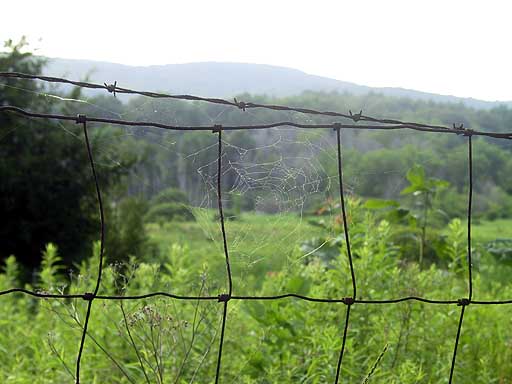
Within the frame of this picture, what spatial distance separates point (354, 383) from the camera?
1869 millimetres

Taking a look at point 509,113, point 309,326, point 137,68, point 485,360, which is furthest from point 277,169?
point 509,113

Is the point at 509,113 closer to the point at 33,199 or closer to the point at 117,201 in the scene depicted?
the point at 33,199

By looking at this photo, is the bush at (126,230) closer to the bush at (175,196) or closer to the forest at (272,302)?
the bush at (175,196)

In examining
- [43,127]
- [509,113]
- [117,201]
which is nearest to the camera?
[509,113]

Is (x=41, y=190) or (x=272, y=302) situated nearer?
(x=272, y=302)

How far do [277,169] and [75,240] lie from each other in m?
13.7

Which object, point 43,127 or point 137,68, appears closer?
point 137,68

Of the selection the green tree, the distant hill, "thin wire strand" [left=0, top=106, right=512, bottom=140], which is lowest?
the green tree

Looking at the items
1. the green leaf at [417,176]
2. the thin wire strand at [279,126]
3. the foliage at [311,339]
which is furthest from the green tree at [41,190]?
the thin wire strand at [279,126]

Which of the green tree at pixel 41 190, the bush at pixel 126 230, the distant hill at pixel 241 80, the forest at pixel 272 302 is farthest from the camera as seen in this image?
the green tree at pixel 41 190

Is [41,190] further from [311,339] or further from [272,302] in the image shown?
[311,339]

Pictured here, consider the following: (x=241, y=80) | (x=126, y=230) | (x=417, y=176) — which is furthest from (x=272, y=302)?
(x=126, y=230)

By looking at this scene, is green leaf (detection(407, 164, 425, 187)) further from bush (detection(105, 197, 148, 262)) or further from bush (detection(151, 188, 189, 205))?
bush (detection(105, 197, 148, 262))

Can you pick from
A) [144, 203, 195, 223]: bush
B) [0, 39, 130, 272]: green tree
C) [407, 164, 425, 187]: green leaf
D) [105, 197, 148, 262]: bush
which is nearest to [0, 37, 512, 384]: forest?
[407, 164, 425, 187]: green leaf
